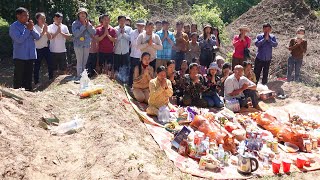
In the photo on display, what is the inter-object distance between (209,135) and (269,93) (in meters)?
3.49

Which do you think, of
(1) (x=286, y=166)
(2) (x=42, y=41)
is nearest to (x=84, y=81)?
(2) (x=42, y=41)

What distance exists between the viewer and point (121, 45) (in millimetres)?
7996

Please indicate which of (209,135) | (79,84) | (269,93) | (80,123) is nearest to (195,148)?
(209,135)

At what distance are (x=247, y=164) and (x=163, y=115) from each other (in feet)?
6.53

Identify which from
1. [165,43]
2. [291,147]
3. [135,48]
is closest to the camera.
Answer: [291,147]

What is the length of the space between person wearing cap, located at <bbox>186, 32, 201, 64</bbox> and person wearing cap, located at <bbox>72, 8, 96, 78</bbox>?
2434 millimetres

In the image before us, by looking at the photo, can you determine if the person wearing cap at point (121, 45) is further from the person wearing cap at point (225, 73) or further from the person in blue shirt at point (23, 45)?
the person wearing cap at point (225, 73)

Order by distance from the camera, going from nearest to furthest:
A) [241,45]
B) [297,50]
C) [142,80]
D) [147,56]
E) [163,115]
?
[163,115], [147,56], [142,80], [241,45], [297,50]

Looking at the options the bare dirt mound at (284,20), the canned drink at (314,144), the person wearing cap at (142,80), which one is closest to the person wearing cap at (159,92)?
the person wearing cap at (142,80)

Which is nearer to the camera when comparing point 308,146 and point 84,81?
point 308,146

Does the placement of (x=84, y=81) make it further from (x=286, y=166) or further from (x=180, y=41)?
(x=286, y=166)

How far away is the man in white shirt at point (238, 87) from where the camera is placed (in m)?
7.50

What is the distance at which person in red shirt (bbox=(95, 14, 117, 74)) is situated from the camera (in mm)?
7792

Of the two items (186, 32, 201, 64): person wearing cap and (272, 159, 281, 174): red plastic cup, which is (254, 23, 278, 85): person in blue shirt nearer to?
(186, 32, 201, 64): person wearing cap
